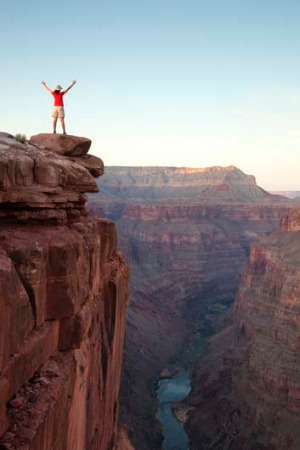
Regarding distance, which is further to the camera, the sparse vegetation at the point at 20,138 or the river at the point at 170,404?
the river at the point at 170,404

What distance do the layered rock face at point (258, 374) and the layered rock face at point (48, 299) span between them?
35520 mm

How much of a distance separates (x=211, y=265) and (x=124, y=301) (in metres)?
107

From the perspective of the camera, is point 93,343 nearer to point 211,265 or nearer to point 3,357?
point 3,357

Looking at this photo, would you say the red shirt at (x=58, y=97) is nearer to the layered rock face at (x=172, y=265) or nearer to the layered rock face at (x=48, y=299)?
the layered rock face at (x=48, y=299)

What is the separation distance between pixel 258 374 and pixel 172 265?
68.2 m

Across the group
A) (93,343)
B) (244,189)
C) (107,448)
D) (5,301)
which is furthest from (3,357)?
(244,189)

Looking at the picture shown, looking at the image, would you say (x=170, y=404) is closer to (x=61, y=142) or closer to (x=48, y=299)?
(x=61, y=142)

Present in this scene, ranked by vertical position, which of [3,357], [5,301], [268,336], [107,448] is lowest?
[268,336]

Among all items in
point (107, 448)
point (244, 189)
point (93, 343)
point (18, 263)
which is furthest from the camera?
point (244, 189)

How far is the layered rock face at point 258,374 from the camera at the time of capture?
4984 centimetres

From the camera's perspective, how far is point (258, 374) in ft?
180

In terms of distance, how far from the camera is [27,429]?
9.90 metres

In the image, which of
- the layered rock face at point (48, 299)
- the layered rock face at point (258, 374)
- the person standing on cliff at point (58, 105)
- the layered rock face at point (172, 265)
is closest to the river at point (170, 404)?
the layered rock face at point (258, 374)

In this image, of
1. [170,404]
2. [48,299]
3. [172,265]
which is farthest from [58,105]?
[172,265]
